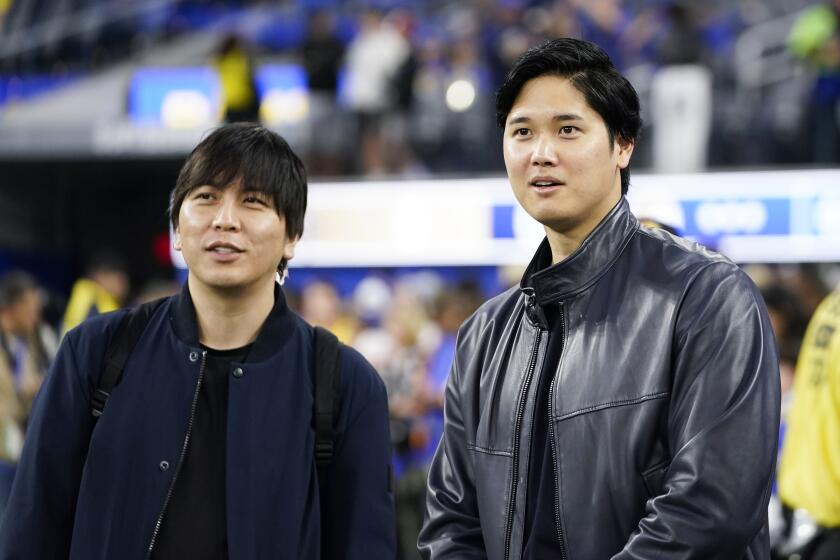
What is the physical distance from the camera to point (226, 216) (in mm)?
3422

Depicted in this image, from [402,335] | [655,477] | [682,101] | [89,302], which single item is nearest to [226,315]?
[655,477]

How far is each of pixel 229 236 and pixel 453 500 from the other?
0.89 metres

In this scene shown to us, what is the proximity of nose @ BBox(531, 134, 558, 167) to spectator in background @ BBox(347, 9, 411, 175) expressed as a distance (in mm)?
11057

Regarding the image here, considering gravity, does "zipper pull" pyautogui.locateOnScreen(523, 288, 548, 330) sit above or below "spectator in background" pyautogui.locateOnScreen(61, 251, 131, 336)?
below

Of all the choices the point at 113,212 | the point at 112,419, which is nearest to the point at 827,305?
the point at 112,419

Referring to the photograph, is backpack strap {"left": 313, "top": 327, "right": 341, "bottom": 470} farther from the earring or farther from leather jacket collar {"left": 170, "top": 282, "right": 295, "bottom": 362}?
the earring

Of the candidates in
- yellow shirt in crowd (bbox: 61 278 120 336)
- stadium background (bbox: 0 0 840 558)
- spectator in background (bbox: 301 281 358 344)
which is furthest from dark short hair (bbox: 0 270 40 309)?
spectator in background (bbox: 301 281 358 344)

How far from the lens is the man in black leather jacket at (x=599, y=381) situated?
2.85 m

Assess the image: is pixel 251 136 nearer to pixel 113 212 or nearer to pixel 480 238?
pixel 480 238

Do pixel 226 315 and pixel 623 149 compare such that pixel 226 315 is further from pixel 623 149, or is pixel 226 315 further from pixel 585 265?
pixel 623 149

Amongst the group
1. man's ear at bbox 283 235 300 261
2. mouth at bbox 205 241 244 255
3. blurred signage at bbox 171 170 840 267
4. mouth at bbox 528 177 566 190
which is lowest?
mouth at bbox 205 241 244 255

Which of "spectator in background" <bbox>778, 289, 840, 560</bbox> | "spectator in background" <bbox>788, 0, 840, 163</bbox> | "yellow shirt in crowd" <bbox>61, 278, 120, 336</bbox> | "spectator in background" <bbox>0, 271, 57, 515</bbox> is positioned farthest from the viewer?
"spectator in background" <bbox>788, 0, 840, 163</bbox>

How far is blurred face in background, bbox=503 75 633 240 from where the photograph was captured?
3.15 metres

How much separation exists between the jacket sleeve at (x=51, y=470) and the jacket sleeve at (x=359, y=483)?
0.65m
